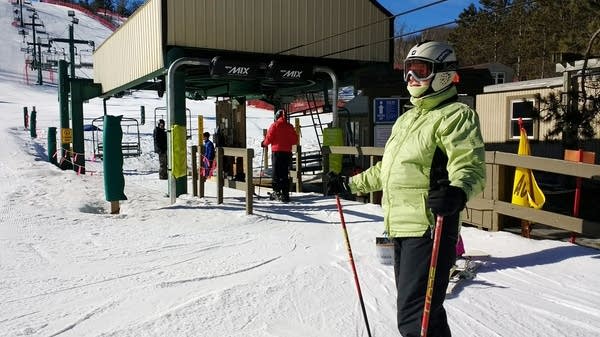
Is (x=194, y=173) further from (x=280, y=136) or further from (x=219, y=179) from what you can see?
(x=280, y=136)

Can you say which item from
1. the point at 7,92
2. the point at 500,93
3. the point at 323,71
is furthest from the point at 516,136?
the point at 7,92

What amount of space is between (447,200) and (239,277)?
286 centimetres

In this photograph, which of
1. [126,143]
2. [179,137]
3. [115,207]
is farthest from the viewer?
[126,143]

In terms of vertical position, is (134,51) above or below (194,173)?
above

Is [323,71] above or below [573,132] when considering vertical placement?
above

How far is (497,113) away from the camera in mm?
17016

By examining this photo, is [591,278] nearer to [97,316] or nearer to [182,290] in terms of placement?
[182,290]

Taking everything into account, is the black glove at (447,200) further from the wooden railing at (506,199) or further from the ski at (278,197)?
the ski at (278,197)

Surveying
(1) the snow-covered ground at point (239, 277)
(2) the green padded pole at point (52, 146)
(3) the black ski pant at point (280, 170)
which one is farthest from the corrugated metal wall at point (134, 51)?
(1) the snow-covered ground at point (239, 277)

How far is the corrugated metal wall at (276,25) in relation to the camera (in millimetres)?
10242

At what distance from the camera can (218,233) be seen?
22.0 feet

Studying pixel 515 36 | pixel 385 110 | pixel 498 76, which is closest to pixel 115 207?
pixel 385 110

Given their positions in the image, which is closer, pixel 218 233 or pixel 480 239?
pixel 480 239

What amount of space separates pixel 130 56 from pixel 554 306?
1162cm
